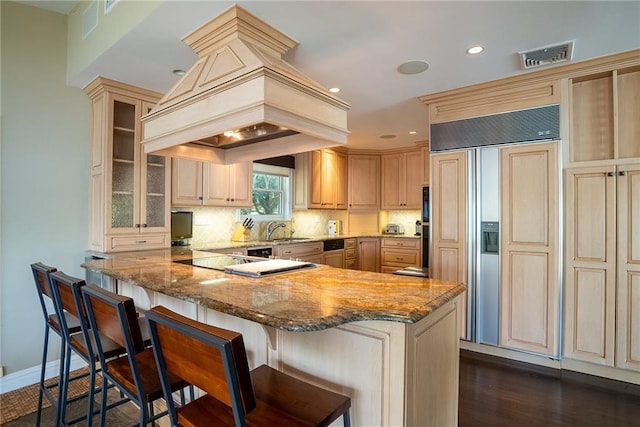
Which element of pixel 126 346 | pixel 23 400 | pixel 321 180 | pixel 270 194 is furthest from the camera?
pixel 321 180

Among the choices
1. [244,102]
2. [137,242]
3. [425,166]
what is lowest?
[137,242]

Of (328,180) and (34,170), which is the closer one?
(34,170)

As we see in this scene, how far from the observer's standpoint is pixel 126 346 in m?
1.20

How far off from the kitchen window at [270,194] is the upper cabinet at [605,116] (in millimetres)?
3617

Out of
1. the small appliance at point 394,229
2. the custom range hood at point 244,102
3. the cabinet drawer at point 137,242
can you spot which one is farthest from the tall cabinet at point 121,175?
the small appliance at point 394,229

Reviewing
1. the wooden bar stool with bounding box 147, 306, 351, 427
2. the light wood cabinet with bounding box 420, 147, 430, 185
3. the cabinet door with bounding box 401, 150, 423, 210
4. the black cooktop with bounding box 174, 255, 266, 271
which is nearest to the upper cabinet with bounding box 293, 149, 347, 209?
the cabinet door with bounding box 401, 150, 423, 210

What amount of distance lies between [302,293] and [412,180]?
4867mm

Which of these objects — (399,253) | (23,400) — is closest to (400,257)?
(399,253)

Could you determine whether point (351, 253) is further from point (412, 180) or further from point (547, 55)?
point (547, 55)

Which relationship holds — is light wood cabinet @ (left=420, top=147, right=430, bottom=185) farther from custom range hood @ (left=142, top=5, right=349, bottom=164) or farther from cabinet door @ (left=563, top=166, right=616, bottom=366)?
custom range hood @ (left=142, top=5, right=349, bottom=164)

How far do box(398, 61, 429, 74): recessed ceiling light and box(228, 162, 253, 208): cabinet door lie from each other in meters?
2.15

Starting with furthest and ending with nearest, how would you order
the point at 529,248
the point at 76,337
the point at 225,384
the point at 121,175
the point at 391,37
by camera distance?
1. the point at 121,175
2. the point at 529,248
3. the point at 391,37
4. the point at 76,337
5. the point at 225,384

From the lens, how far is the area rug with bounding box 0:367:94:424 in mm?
2271

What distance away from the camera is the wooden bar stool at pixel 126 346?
1.20 metres
